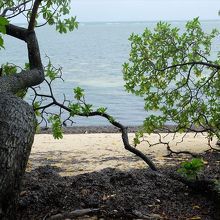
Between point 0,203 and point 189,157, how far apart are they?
24.0ft

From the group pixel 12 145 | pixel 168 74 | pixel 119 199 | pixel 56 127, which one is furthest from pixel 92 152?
pixel 12 145

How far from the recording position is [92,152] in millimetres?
11992

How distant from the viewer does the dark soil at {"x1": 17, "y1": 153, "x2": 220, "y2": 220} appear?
5.29 meters

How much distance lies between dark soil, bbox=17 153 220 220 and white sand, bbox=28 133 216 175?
9.15 ft

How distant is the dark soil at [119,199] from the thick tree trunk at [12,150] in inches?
48.1

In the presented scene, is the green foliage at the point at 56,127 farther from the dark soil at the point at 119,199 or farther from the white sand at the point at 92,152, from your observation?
the dark soil at the point at 119,199

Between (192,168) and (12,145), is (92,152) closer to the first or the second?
(192,168)

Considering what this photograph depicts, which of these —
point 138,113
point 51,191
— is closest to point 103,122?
point 138,113

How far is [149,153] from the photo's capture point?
37.6ft

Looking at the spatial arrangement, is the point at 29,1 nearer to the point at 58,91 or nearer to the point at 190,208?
the point at 190,208

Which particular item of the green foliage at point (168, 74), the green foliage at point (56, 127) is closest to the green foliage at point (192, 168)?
the green foliage at point (56, 127)

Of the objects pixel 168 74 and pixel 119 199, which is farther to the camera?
pixel 168 74

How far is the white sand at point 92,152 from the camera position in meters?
10.00

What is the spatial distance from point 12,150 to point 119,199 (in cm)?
212
